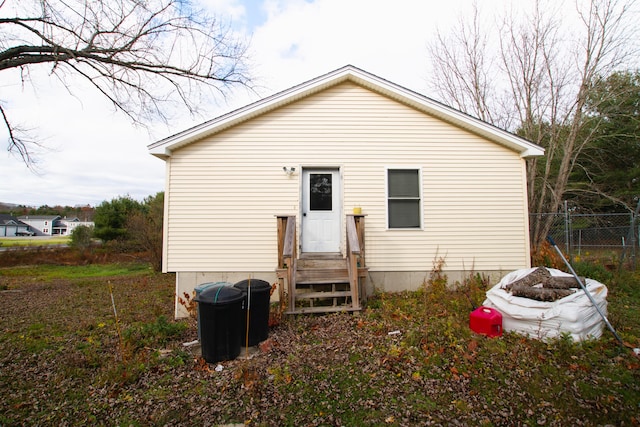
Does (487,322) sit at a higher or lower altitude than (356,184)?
A: lower

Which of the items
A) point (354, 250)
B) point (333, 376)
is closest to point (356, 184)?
point (354, 250)

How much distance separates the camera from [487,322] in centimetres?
434

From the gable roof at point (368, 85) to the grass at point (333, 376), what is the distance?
3.78m

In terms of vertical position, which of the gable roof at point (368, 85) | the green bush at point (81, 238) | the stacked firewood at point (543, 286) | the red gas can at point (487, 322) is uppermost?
the gable roof at point (368, 85)

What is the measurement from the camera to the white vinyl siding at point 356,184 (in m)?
6.73

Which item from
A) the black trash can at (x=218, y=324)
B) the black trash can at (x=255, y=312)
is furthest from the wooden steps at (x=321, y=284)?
the black trash can at (x=218, y=324)

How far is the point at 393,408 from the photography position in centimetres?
287

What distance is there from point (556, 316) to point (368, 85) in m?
5.70

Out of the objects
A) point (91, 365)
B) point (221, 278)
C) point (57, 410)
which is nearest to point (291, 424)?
point (57, 410)

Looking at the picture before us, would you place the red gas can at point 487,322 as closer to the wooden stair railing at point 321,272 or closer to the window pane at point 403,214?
the wooden stair railing at point 321,272

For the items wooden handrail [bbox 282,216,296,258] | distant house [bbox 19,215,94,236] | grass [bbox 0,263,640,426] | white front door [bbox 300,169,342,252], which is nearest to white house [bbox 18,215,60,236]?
distant house [bbox 19,215,94,236]

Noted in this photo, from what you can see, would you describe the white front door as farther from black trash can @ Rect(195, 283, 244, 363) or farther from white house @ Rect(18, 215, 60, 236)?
white house @ Rect(18, 215, 60, 236)

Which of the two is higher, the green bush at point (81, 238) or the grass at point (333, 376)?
the green bush at point (81, 238)

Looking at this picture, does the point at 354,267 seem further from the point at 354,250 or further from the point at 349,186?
the point at 349,186
